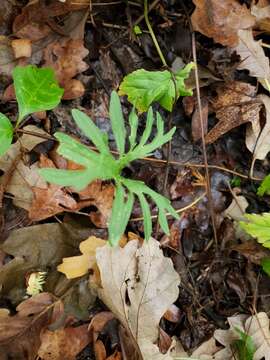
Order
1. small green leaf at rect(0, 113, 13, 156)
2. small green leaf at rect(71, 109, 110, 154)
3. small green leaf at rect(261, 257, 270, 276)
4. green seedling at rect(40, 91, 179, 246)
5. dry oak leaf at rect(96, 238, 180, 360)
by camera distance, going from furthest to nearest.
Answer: small green leaf at rect(261, 257, 270, 276) → dry oak leaf at rect(96, 238, 180, 360) → small green leaf at rect(0, 113, 13, 156) → small green leaf at rect(71, 109, 110, 154) → green seedling at rect(40, 91, 179, 246)

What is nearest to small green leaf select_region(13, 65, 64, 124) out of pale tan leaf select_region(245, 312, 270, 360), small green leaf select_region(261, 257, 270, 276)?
small green leaf select_region(261, 257, 270, 276)

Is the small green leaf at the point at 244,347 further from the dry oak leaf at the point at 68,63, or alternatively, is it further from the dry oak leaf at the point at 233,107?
the dry oak leaf at the point at 68,63

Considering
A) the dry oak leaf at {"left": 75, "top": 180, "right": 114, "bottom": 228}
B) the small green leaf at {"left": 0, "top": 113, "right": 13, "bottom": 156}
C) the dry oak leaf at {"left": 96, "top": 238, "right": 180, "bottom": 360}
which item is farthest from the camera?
the dry oak leaf at {"left": 75, "top": 180, "right": 114, "bottom": 228}

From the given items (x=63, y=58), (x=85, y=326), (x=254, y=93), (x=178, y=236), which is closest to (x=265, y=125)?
(x=254, y=93)

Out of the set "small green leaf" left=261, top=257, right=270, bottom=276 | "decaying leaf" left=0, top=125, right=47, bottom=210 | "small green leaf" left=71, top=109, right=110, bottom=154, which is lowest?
"small green leaf" left=261, top=257, right=270, bottom=276

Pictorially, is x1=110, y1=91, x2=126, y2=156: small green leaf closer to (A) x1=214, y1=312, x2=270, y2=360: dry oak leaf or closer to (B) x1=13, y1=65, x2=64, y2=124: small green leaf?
(B) x1=13, y1=65, x2=64, y2=124: small green leaf

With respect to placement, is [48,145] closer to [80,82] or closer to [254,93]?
[80,82]

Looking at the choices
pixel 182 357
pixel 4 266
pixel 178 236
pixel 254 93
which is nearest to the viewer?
pixel 4 266

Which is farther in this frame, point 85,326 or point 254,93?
point 254,93

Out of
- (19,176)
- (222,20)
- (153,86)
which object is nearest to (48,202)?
(19,176)
